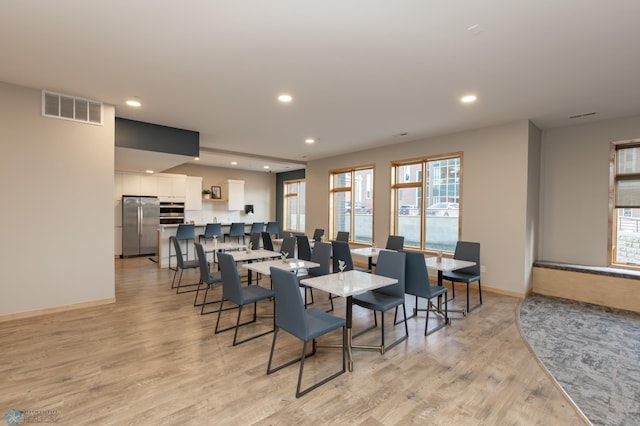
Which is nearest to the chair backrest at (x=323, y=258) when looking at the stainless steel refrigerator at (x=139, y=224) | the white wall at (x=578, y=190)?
the white wall at (x=578, y=190)

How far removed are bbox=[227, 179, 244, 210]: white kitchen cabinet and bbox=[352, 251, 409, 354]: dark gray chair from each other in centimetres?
787

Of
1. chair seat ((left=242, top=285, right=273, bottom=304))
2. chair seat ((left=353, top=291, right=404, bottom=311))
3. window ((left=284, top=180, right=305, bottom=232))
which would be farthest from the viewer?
window ((left=284, top=180, right=305, bottom=232))

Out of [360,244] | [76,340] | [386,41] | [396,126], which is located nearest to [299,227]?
[360,244]

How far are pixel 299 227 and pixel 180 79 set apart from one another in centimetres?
797

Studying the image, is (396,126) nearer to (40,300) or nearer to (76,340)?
(76,340)

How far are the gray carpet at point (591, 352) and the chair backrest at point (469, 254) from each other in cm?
83

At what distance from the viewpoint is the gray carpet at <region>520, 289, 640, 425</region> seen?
2254 millimetres

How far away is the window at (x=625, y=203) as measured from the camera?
466 cm

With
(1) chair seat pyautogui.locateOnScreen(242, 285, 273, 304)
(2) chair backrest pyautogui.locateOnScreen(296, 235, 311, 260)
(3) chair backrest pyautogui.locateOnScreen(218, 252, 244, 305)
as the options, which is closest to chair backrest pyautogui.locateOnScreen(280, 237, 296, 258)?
(2) chair backrest pyautogui.locateOnScreen(296, 235, 311, 260)

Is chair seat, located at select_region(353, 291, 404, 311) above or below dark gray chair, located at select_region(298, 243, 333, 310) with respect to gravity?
below

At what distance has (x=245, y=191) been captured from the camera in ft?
36.4

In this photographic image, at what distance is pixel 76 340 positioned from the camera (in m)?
3.18

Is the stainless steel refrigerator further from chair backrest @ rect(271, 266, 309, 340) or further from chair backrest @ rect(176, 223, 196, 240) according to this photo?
chair backrest @ rect(271, 266, 309, 340)

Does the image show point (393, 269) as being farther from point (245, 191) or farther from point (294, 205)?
point (245, 191)
